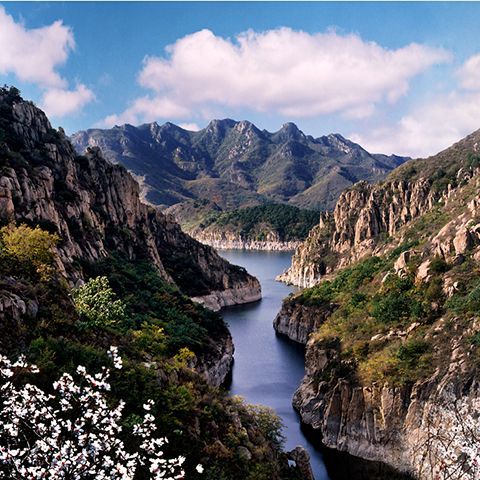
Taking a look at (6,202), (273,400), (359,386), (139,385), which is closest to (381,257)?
(273,400)

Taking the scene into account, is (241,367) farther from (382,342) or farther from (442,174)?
(442,174)

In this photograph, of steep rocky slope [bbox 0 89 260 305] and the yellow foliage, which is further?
steep rocky slope [bbox 0 89 260 305]

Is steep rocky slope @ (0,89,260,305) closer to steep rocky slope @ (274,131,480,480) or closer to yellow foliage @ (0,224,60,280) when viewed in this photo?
yellow foliage @ (0,224,60,280)

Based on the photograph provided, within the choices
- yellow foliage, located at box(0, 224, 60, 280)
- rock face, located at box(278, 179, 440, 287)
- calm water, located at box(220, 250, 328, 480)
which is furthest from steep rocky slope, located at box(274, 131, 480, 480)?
rock face, located at box(278, 179, 440, 287)

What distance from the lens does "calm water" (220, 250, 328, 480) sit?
6038 centimetres

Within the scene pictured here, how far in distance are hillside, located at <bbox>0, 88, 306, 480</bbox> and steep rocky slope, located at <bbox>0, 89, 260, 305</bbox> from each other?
9.5 inches

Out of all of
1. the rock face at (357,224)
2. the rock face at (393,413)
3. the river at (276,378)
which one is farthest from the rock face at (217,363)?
the rock face at (357,224)

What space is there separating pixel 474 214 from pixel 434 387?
2904cm

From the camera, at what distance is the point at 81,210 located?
284 ft

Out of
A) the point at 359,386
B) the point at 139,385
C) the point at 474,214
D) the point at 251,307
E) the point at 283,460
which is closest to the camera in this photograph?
the point at 139,385

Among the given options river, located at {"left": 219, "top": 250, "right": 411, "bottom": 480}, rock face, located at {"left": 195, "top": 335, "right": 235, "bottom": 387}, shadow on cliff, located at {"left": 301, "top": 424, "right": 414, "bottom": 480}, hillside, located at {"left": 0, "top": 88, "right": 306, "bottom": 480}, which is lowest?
shadow on cliff, located at {"left": 301, "top": 424, "right": 414, "bottom": 480}

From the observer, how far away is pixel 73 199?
8550 cm

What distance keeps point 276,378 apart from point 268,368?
18.5ft

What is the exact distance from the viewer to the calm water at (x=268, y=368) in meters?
60.4
